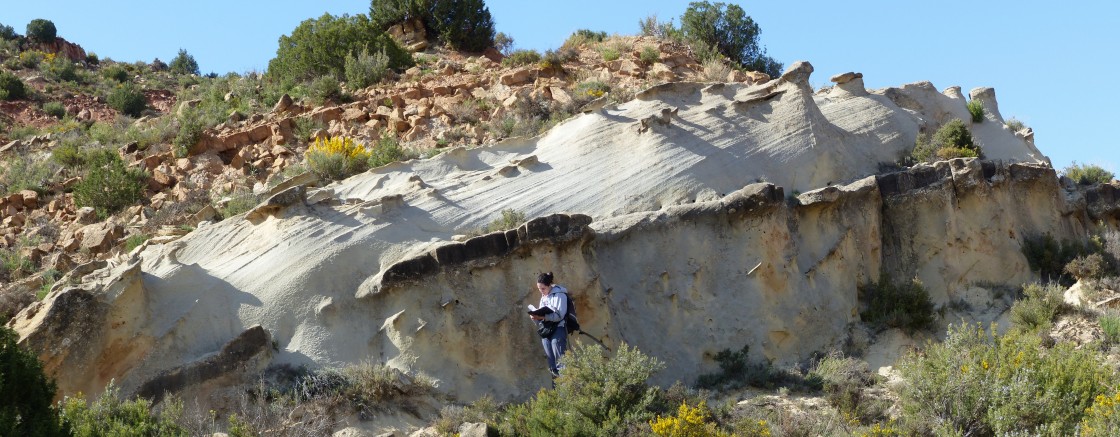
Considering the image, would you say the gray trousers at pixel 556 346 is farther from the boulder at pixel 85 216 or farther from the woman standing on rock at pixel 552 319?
the boulder at pixel 85 216

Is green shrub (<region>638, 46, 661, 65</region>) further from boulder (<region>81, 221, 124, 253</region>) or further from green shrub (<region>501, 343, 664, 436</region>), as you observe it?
green shrub (<region>501, 343, 664, 436</region>)

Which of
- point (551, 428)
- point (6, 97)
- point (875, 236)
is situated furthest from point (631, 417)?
point (6, 97)

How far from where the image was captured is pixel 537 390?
412 inches

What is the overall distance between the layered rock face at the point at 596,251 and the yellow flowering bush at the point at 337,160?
4.47 ft

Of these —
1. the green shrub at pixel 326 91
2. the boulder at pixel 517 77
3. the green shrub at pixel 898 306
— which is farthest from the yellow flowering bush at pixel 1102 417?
the green shrub at pixel 326 91

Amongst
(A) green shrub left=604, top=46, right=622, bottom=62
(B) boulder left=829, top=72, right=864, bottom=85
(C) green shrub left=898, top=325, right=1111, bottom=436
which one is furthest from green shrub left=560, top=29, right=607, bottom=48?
(C) green shrub left=898, top=325, right=1111, bottom=436

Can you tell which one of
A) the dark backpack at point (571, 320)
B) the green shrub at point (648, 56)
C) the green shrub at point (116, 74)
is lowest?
the dark backpack at point (571, 320)

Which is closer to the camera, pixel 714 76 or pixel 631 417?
pixel 631 417

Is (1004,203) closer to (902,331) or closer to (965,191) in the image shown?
(965,191)

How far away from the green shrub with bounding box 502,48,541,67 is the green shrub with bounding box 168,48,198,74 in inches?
589

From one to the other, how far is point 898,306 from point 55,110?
18.1 meters

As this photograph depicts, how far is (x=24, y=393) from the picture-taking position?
7707mm

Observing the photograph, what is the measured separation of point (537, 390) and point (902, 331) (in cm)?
485

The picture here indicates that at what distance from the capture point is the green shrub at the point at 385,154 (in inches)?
585
